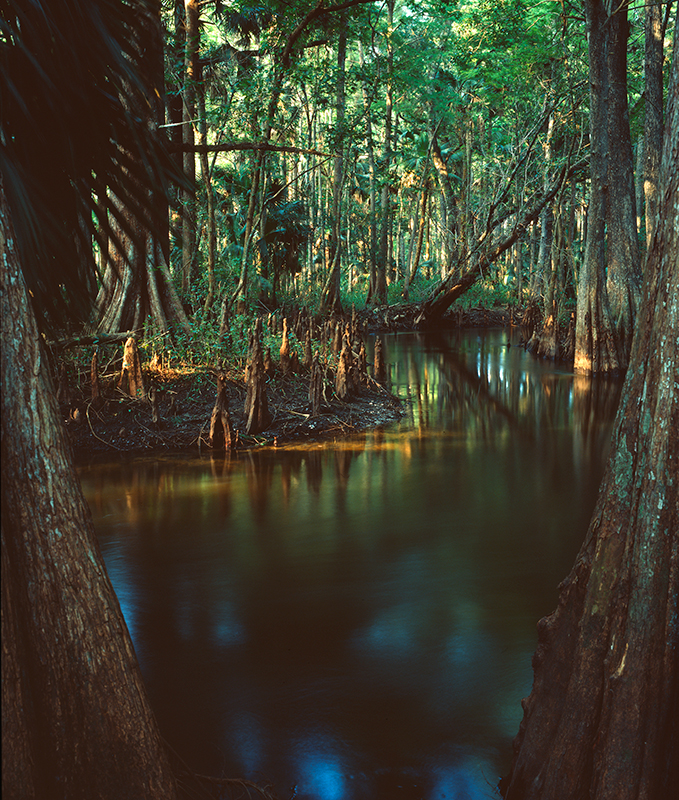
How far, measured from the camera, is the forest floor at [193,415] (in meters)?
8.91

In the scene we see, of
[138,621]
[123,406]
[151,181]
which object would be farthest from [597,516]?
[123,406]

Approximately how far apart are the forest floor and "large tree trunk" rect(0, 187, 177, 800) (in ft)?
21.9

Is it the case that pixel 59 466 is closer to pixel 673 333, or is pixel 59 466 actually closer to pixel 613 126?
pixel 673 333

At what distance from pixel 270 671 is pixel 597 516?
2.30 metres

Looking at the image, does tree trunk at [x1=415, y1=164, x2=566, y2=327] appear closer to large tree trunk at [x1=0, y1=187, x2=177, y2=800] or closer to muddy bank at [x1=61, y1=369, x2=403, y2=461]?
muddy bank at [x1=61, y1=369, x2=403, y2=461]

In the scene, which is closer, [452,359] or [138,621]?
[138,621]

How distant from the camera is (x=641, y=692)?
2.28 metres

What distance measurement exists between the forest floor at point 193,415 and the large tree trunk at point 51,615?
6.67m

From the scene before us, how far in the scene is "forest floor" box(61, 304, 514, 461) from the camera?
8906 mm

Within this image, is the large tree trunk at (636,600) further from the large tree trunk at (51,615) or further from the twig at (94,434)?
the twig at (94,434)

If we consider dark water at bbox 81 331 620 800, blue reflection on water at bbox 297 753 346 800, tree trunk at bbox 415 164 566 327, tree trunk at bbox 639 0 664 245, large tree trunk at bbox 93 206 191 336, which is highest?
tree trunk at bbox 639 0 664 245

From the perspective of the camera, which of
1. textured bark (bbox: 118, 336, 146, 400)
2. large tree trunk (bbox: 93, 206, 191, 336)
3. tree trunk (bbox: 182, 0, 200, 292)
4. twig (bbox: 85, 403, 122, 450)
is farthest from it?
tree trunk (bbox: 182, 0, 200, 292)

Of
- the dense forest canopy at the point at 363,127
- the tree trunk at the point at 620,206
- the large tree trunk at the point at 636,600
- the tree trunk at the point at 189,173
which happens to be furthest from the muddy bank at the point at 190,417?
the large tree trunk at the point at 636,600

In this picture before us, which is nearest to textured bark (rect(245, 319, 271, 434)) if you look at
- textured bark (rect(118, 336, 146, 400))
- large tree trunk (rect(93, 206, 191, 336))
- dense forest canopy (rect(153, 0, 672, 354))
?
textured bark (rect(118, 336, 146, 400))
